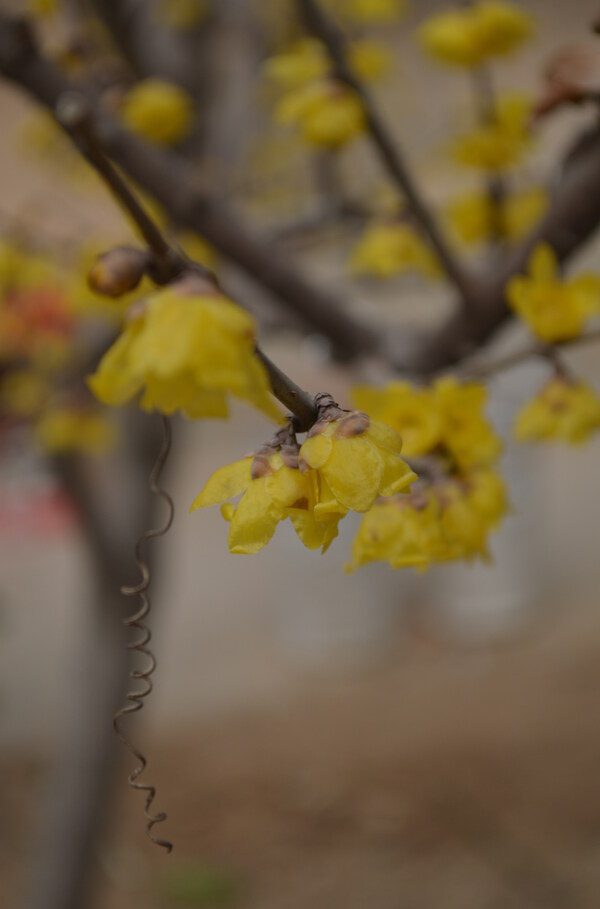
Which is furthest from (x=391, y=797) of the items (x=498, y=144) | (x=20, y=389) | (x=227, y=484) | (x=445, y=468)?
(x=227, y=484)

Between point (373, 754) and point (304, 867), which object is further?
point (373, 754)

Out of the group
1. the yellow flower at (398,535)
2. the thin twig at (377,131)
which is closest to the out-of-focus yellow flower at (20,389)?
the thin twig at (377,131)

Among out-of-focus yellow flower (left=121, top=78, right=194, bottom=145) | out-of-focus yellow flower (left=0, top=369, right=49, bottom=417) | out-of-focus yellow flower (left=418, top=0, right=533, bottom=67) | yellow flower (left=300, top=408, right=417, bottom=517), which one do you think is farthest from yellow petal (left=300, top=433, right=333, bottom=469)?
out-of-focus yellow flower (left=0, top=369, right=49, bottom=417)

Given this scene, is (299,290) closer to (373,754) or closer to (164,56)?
(164,56)

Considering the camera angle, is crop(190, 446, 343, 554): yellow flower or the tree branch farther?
the tree branch

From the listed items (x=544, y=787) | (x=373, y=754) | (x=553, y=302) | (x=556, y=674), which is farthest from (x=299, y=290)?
(x=556, y=674)

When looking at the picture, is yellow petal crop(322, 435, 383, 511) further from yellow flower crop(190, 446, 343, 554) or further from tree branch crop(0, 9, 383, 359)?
tree branch crop(0, 9, 383, 359)
